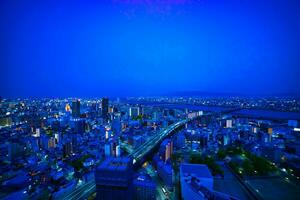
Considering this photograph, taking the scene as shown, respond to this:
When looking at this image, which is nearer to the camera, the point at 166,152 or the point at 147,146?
the point at 166,152

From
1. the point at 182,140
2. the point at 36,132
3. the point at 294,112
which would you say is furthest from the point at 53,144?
the point at 294,112

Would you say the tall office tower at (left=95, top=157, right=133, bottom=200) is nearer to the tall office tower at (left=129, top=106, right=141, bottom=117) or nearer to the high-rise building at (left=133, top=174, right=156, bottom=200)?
the high-rise building at (left=133, top=174, right=156, bottom=200)

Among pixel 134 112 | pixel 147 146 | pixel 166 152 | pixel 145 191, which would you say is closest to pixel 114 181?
pixel 145 191

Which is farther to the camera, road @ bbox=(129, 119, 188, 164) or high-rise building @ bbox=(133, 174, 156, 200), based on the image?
road @ bbox=(129, 119, 188, 164)

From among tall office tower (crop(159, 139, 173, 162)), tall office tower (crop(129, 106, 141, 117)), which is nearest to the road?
tall office tower (crop(159, 139, 173, 162))

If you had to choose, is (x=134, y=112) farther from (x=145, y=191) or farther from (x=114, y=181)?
(x=114, y=181)

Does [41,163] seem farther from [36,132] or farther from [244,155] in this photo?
[244,155]

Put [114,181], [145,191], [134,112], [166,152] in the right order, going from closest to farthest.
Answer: [114,181] → [145,191] → [166,152] → [134,112]

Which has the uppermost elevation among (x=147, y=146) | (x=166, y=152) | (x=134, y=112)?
(x=134, y=112)
